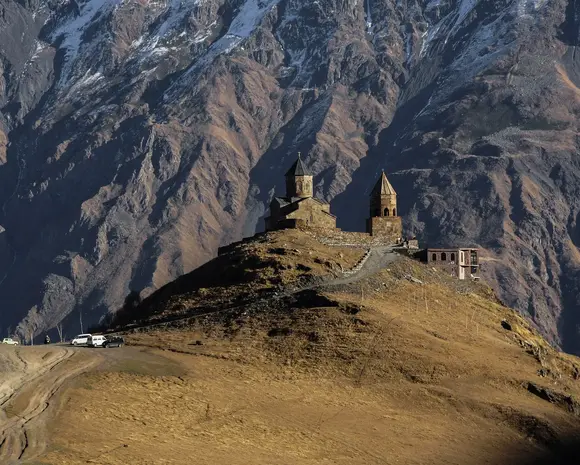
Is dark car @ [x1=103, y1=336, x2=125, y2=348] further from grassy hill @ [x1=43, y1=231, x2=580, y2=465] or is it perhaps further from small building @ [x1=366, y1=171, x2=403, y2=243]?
small building @ [x1=366, y1=171, x2=403, y2=243]

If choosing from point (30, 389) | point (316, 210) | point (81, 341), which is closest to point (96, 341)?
point (81, 341)

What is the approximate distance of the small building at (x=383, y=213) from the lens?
139875mm

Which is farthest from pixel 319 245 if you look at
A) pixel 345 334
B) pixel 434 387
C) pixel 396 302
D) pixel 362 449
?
Answer: pixel 362 449

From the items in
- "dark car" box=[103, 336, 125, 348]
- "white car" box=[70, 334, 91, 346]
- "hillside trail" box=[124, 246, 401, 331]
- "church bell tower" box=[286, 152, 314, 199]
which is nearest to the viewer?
"dark car" box=[103, 336, 125, 348]

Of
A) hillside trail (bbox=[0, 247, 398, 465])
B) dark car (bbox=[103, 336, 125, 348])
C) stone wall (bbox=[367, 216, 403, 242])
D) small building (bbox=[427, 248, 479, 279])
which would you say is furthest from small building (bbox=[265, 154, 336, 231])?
dark car (bbox=[103, 336, 125, 348])

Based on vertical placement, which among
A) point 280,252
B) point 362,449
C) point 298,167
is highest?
point 298,167

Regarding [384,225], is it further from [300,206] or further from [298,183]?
[298,183]

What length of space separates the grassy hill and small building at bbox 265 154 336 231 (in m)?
30.0

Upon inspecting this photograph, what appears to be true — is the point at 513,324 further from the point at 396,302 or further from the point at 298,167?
the point at 298,167

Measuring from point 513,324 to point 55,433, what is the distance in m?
57.3

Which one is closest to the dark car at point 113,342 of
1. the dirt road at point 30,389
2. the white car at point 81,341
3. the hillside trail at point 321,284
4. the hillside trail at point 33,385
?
the hillside trail at point 33,385

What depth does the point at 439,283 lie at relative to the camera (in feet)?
374

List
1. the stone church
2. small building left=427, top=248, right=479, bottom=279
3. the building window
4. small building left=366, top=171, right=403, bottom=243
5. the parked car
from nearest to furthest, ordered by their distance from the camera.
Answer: the parked car, small building left=427, top=248, right=479, bottom=279, the stone church, small building left=366, top=171, right=403, bottom=243, the building window

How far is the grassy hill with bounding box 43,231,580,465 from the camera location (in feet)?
217
